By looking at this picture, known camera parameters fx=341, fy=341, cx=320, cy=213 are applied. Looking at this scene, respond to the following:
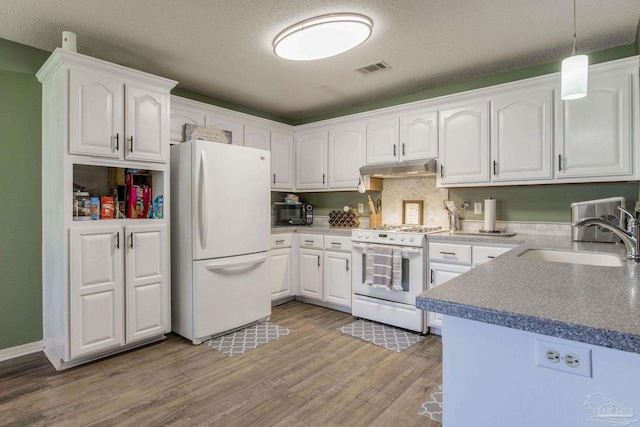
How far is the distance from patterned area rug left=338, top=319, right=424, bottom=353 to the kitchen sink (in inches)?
50.5

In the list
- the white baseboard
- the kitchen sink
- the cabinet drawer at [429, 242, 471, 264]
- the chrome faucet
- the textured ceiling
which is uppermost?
the textured ceiling

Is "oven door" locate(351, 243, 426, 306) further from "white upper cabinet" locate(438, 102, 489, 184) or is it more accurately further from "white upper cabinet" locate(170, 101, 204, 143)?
"white upper cabinet" locate(170, 101, 204, 143)

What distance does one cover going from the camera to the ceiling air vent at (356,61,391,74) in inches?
121

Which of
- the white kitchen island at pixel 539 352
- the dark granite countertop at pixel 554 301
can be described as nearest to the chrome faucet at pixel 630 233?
the dark granite countertop at pixel 554 301

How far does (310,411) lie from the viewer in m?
1.98

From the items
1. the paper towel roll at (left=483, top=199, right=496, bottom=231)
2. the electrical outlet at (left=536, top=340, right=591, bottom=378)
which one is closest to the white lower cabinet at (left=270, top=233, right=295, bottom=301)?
the paper towel roll at (left=483, top=199, right=496, bottom=231)

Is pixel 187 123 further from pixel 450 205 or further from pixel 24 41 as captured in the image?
pixel 450 205

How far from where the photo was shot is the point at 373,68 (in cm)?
315

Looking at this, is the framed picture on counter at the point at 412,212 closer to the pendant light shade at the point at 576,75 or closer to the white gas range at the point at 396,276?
the white gas range at the point at 396,276

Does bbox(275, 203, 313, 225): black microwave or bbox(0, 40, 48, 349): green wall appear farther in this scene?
bbox(275, 203, 313, 225): black microwave

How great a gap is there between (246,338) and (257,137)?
2286 mm

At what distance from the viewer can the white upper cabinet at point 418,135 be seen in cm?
336

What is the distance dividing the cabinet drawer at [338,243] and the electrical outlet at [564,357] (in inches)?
110

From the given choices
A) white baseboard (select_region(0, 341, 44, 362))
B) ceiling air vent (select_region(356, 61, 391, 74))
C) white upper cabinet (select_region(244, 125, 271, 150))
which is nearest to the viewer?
white baseboard (select_region(0, 341, 44, 362))
